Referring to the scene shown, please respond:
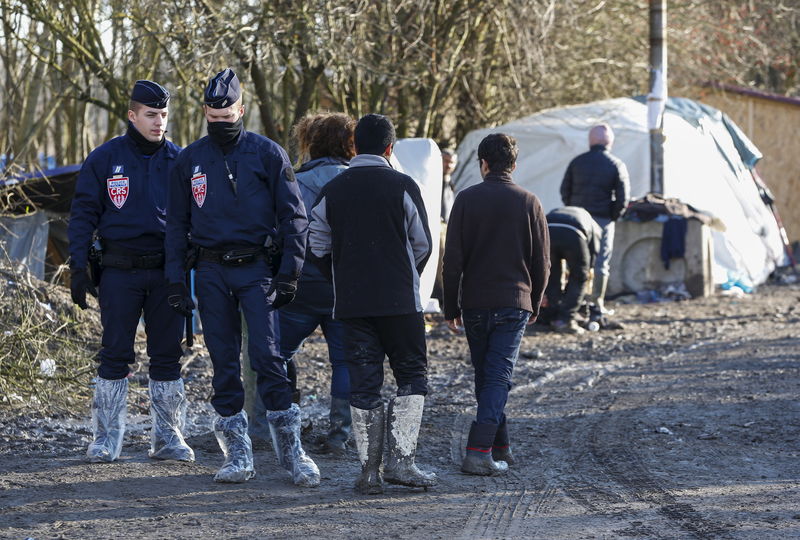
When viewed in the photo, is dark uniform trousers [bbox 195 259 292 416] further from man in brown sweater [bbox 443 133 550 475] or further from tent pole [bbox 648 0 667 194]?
tent pole [bbox 648 0 667 194]

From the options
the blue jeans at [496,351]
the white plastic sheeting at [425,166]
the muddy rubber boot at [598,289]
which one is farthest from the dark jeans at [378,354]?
the muddy rubber boot at [598,289]

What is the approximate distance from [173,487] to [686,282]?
1000cm

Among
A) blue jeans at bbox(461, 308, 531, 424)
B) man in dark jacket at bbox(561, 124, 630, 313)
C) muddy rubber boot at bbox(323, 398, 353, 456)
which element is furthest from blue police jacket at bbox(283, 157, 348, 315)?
man in dark jacket at bbox(561, 124, 630, 313)

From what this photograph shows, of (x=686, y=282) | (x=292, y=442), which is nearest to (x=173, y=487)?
(x=292, y=442)

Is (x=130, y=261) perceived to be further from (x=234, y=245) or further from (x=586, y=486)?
(x=586, y=486)

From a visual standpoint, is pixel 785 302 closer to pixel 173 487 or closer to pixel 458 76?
pixel 458 76

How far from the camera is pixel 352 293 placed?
5281mm

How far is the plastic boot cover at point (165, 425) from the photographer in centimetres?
593

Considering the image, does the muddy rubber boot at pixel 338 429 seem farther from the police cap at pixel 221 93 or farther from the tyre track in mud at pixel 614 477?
the police cap at pixel 221 93

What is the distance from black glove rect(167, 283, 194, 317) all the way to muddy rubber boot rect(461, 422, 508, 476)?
5.34ft

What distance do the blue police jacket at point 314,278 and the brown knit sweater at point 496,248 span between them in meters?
0.67

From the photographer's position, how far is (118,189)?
18.8ft

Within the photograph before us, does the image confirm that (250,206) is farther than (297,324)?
No

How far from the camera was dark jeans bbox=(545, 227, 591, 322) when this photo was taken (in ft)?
36.5
